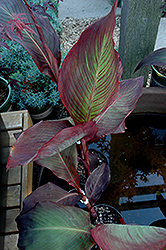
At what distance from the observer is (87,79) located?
2.26ft

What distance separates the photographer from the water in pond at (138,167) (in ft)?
4.39

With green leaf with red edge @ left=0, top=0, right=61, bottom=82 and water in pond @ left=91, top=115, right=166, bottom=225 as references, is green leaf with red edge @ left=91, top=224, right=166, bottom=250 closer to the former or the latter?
green leaf with red edge @ left=0, top=0, right=61, bottom=82

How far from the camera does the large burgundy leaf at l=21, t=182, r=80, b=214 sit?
907 mm

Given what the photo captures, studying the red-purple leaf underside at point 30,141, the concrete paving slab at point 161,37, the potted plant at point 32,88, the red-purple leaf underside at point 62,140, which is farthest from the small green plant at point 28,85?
the concrete paving slab at point 161,37

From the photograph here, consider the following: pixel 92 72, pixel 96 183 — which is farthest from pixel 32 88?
pixel 92 72

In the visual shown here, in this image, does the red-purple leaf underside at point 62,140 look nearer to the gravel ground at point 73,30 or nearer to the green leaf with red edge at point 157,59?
the green leaf with red edge at point 157,59

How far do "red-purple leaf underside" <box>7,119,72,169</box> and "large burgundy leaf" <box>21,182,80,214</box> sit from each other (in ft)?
1.05

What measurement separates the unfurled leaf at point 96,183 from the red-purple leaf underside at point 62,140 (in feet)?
1.35

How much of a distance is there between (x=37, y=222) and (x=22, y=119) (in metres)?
0.89

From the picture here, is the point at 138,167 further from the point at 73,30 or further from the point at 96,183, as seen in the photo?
the point at 73,30

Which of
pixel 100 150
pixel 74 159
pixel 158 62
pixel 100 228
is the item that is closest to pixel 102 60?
pixel 74 159

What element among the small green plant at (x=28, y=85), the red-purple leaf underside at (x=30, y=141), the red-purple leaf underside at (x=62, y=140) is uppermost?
the red-purple leaf underside at (x=62, y=140)

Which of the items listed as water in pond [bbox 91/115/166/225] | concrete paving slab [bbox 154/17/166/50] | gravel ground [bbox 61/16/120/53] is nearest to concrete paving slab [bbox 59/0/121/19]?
gravel ground [bbox 61/16/120/53]

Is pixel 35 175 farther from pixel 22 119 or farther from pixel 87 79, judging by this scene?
pixel 87 79
